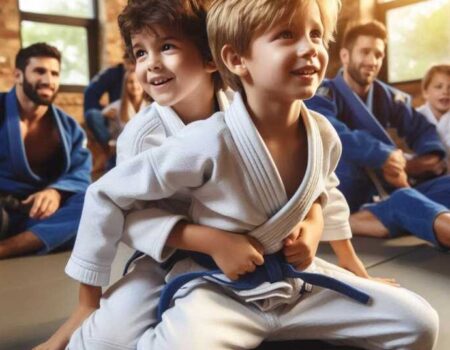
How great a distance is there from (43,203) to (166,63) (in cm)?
114

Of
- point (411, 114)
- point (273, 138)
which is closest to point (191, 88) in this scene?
point (273, 138)

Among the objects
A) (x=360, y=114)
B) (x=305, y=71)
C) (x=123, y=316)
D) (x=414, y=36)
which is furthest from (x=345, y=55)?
(x=123, y=316)

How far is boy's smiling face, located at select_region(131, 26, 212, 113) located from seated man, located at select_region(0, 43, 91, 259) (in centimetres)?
109

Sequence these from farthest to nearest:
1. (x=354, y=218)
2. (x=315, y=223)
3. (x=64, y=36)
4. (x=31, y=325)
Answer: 1. (x=64, y=36)
2. (x=354, y=218)
3. (x=31, y=325)
4. (x=315, y=223)

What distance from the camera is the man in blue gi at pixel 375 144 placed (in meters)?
1.77

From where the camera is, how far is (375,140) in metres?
1.84

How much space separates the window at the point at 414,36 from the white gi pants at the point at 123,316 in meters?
2.49

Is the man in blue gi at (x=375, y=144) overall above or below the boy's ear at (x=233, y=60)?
below

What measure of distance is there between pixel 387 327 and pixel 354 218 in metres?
1.10

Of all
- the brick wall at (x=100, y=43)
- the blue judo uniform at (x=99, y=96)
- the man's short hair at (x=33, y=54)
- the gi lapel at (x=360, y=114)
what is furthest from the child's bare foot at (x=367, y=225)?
the brick wall at (x=100, y=43)

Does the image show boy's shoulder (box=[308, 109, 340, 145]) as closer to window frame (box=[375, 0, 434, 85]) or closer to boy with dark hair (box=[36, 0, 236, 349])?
boy with dark hair (box=[36, 0, 236, 349])

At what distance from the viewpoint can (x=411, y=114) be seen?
206 cm

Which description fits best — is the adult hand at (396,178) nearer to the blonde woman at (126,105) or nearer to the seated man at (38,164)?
the seated man at (38,164)

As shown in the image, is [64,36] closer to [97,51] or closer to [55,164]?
[97,51]
